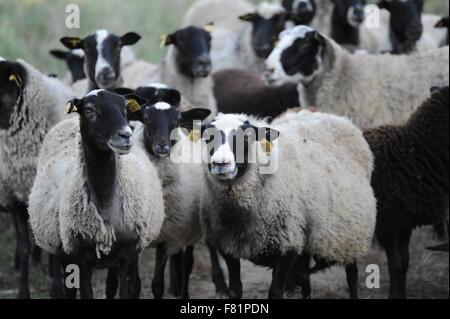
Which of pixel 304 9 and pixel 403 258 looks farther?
pixel 304 9

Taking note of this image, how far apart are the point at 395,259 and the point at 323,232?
1146 millimetres

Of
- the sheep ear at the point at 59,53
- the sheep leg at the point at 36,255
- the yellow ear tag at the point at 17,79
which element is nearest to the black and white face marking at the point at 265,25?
the sheep ear at the point at 59,53

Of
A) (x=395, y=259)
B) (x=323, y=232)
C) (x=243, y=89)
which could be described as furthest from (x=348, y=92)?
(x=323, y=232)

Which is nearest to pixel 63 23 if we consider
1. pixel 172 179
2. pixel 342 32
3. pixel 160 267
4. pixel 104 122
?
pixel 342 32

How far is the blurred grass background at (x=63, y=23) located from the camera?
1417 centimetres

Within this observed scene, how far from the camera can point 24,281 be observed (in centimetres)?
747

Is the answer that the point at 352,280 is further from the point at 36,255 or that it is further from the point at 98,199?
the point at 36,255

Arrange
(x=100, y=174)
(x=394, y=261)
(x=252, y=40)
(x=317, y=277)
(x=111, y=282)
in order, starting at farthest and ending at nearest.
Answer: (x=252, y=40) < (x=317, y=277) < (x=394, y=261) < (x=111, y=282) < (x=100, y=174)

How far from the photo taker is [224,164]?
19.4 ft

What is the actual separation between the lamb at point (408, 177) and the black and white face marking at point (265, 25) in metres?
3.75

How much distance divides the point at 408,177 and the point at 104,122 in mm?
2910

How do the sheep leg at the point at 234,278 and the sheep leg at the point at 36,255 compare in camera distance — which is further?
the sheep leg at the point at 36,255

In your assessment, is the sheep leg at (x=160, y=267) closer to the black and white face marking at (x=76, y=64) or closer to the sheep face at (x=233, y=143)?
the sheep face at (x=233, y=143)

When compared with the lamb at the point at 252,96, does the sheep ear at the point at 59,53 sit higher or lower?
higher
